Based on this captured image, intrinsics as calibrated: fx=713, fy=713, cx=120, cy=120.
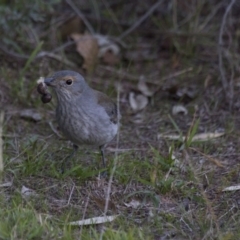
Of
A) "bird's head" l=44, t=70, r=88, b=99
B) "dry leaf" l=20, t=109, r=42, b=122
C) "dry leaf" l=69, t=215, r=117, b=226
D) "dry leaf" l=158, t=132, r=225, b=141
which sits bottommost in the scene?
"dry leaf" l=158, t=132, r=225, b=141

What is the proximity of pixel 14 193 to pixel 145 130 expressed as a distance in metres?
2.10

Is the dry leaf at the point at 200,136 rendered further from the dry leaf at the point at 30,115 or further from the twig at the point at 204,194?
the dry leaf at the point at 30,115

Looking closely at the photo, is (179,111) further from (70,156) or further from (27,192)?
(27,192)

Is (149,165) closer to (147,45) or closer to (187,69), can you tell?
(187,69)

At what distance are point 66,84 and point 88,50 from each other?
8.12 ft

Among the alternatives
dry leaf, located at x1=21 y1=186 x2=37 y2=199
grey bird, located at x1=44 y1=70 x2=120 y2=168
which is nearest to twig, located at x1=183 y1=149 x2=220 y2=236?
grey bird, located at x1=44 y1=70 x2=120 y2=168

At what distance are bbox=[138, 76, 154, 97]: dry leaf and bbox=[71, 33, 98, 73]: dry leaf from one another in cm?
63

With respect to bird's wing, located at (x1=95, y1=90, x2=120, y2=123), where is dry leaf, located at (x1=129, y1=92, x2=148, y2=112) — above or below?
below

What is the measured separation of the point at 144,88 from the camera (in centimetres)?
801

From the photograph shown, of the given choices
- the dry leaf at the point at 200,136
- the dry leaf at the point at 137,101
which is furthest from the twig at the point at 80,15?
the dry leaf at the point at 200,136

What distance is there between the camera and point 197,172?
602cm

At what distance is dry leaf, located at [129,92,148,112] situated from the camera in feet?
25.3

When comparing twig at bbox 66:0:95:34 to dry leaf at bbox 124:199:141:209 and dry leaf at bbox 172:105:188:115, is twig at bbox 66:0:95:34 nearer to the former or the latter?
dry leaf at bbox 172:105:188:115

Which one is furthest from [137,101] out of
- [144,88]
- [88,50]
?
[88,50]
